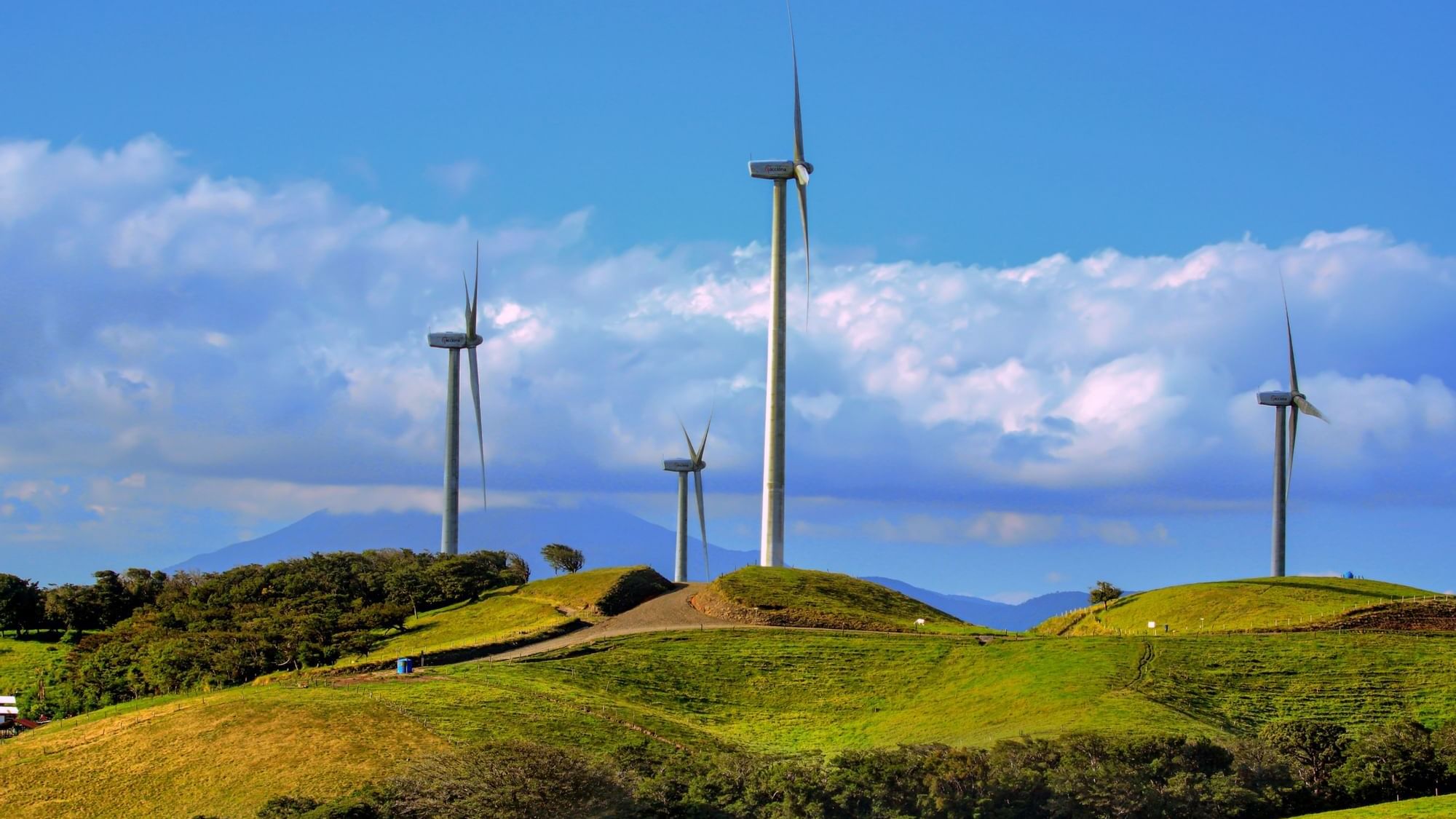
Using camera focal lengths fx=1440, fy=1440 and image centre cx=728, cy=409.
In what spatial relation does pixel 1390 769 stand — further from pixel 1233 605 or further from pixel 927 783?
pixel 1233 605

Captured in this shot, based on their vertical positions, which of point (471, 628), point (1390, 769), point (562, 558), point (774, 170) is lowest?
point (1390, 769)

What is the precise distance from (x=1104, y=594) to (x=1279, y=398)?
28.6 m

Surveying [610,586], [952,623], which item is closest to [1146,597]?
[952,623]

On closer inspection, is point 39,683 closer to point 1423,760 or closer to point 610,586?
point 610,586

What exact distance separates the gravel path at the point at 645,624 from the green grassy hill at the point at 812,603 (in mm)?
1532

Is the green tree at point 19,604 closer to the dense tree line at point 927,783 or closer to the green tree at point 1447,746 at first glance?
the dense tree line at point 927,783

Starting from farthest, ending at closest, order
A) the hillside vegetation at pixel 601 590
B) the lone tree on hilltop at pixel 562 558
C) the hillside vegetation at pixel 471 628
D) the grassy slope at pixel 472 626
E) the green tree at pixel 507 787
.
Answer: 1. the lone tree on hilltop at pixel 562 558
2. the hillside vegetation at pixel 601 590
3. the grassy slope at pixel 472 626
4. the hillside vegetation at pixel 471 628
5. the green tree at pixel 507 787

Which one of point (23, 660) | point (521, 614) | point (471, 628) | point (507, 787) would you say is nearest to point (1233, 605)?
point (521, 614)

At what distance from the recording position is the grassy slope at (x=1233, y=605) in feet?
320

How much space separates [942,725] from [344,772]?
29.7m

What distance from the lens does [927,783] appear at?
56188mm

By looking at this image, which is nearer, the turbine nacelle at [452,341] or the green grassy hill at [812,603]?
the green grassy hill at [812,603]

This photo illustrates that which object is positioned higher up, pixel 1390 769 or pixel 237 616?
pixel 237 616

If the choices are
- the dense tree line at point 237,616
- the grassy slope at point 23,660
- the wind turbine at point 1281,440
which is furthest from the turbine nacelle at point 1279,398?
the grassy slope at point 23,660
